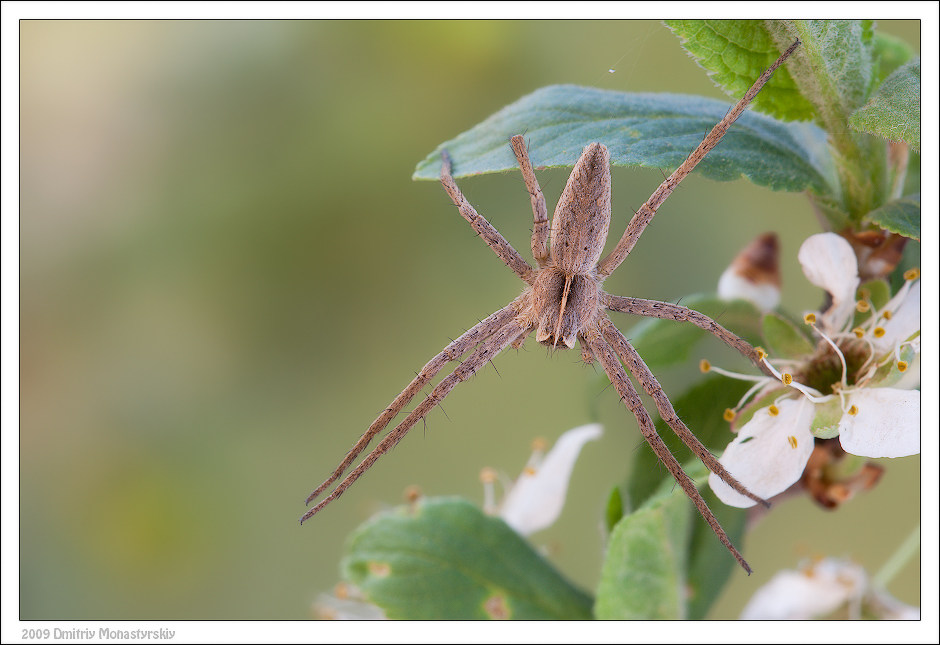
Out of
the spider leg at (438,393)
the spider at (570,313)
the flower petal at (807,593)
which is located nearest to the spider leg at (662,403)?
the spider at (570,313)

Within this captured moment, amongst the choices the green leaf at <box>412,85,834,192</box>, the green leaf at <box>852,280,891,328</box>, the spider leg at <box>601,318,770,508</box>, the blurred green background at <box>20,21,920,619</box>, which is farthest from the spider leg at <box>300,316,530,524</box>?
the blurred green background at <box>20,21,920,619</box>

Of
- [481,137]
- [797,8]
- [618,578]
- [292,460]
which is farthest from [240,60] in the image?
[618,578]

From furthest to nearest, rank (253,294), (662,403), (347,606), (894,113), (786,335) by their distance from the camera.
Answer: (253,294)
(347,606)
(662,403)
(786,335)
(894,113)

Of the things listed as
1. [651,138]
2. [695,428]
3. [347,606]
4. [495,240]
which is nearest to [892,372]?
[695,428]

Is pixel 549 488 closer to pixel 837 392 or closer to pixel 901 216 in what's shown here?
pixel 837 392

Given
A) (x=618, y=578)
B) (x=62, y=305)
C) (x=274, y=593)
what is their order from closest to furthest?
(x=618, y=578)
(x=274, y=593)
(x=62, y=305)

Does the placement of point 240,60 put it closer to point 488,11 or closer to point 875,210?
point 488,11

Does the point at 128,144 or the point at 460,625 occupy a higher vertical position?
the point at 128,144

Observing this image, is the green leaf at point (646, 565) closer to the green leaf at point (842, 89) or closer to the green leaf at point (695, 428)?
the green leaf at point (695, 428)
